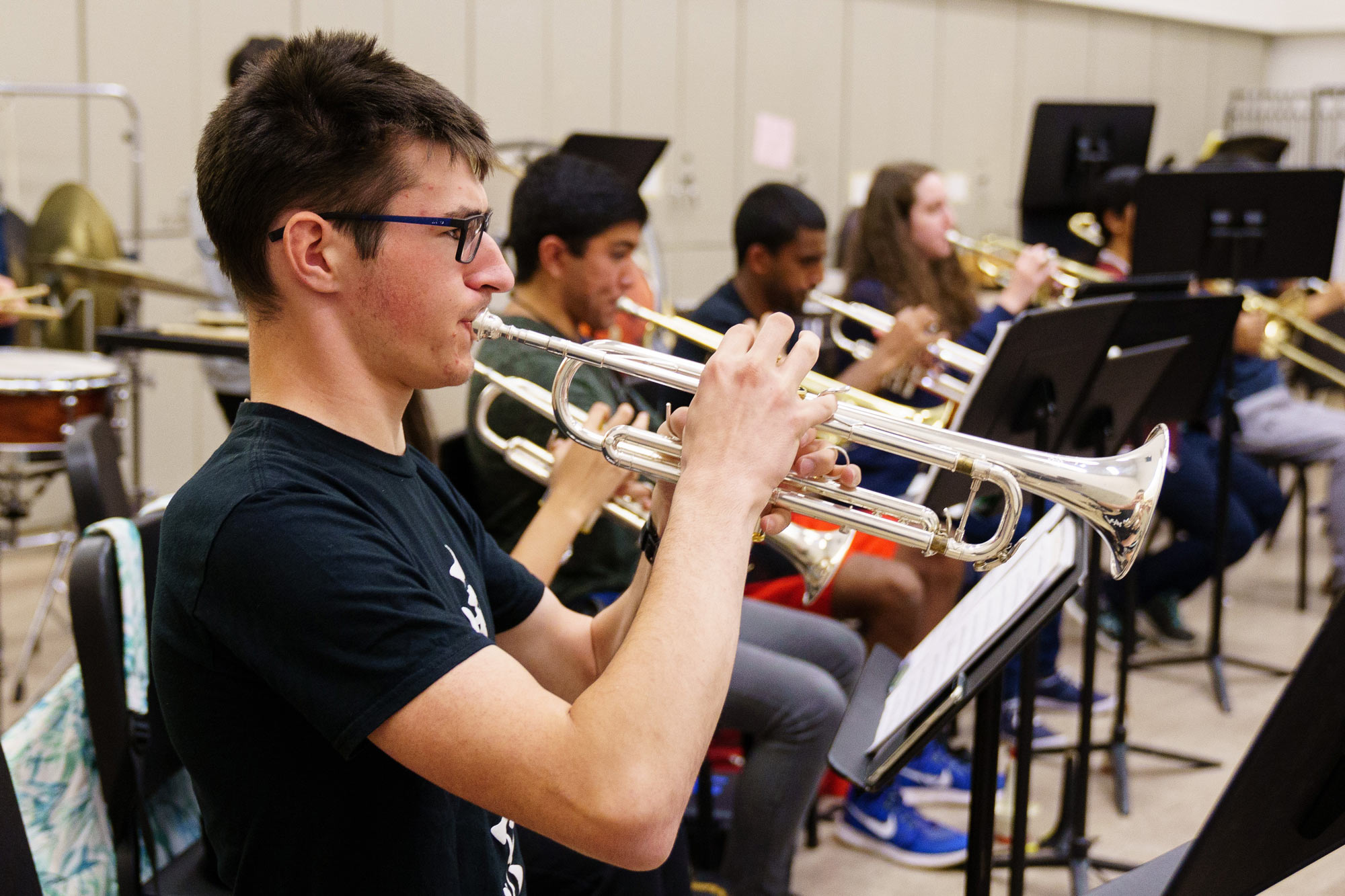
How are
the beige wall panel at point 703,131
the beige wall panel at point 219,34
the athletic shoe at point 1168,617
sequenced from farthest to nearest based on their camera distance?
the beige wall panel at point 703,131 < the beige wall panel at point 219,34 < the athletic shoe at point 1168,617

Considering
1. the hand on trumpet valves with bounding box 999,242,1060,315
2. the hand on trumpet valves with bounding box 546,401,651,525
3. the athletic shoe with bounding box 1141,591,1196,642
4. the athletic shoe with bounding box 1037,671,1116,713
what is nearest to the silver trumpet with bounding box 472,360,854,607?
the hand on trumpet valves with bounding box 546,401,651,525

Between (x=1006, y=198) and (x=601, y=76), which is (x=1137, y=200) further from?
(x=1006, y=198)

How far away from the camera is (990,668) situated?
4.52 ft

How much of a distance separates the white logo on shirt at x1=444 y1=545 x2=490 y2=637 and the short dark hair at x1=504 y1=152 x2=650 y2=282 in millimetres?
1434

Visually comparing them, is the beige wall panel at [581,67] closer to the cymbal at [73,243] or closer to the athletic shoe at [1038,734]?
the cymbal at [73,243]

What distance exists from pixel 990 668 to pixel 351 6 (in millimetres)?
5013

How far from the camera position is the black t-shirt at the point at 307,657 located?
1011 millimetres

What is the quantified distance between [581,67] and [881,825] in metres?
4.72

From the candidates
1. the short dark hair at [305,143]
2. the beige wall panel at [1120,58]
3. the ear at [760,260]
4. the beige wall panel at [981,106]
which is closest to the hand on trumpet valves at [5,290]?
the ear at [760,260]

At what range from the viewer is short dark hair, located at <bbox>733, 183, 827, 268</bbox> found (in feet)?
10.7

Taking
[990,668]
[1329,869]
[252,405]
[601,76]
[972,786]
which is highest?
[601,76]

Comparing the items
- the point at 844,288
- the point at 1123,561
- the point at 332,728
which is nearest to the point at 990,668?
the point at 1123,561

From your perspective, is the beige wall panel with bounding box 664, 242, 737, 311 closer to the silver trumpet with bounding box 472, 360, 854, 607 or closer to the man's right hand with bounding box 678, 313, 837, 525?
the silver trumpet with bounding box 472, 360, 854, 607

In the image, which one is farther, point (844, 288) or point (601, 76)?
point (601, 76)
